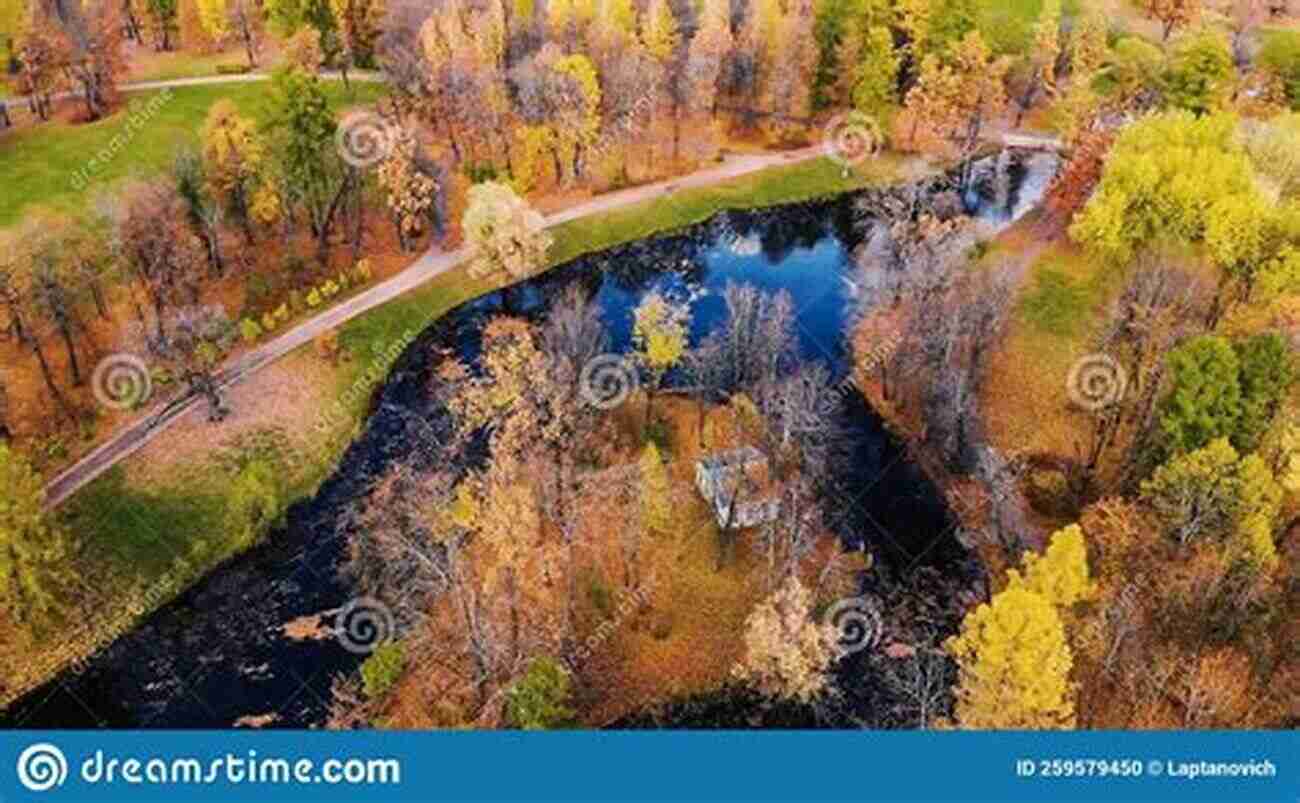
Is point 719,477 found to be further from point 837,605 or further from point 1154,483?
point 1154,483

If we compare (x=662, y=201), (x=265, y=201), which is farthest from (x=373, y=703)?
(x=662, y=201)

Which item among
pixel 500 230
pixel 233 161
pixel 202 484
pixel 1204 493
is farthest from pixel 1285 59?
pixel 202 484

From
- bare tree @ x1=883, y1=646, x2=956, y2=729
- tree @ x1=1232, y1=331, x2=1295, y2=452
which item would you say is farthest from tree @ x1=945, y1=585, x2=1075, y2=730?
tree @ x1=1232, y1=331, x2=1295, y2=452

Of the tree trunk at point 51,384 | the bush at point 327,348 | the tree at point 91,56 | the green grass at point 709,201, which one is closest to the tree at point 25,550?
the tree trunk at point 51,384

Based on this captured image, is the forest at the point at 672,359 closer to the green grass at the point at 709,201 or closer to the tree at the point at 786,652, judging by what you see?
the tree at the point at 786,652

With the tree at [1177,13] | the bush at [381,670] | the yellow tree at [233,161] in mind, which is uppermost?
the tree at [1177,13]

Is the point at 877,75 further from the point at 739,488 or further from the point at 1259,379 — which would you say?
the point at 1259,379

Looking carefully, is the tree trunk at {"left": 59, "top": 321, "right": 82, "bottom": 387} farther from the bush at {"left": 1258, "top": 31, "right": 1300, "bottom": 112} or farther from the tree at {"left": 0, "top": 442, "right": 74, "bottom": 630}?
the bush at {"left": 1258, "top": 31, "right": 1300, "bottom": 112}
